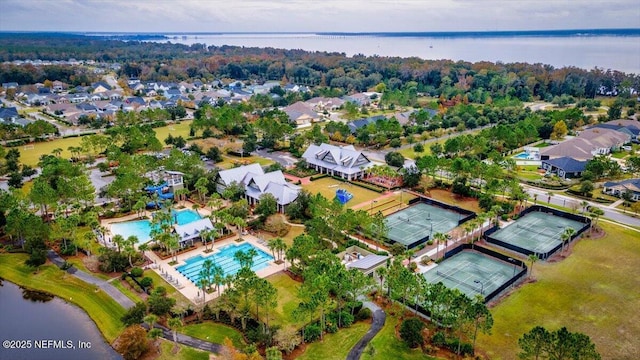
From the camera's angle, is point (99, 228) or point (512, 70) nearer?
→ point (99, 228)

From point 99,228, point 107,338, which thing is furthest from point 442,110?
point 107,338

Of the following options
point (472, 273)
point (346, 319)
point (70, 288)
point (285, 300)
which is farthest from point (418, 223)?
point (70, 288)

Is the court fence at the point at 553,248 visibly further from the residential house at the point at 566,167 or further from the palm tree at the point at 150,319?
the palm tree at the point at 150,319

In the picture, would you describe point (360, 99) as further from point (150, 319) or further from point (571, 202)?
point (150, 319)

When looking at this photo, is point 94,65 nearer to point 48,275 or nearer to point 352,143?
point 352,143

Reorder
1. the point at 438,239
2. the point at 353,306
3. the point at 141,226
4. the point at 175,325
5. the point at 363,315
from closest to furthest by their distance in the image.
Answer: the point at 175,325
the point at 363,315
the point at 353,306
the point at 438,239
the point at 141,226

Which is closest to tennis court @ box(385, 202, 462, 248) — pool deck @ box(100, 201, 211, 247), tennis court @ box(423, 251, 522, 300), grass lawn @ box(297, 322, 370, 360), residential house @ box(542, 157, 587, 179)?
tennis court @ box(423, 251, 522, 300)
